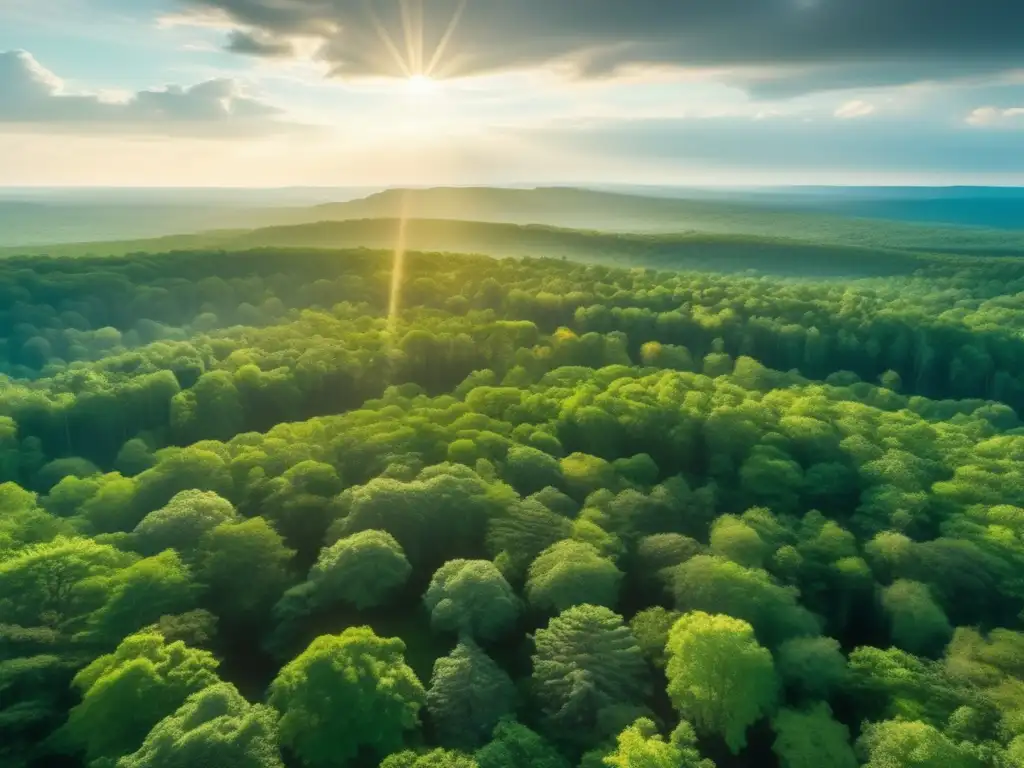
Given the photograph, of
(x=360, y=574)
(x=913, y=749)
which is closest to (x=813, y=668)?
(x=913, y=749)

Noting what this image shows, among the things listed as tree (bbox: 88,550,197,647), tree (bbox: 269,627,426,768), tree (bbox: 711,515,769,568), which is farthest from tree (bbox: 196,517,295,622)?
tree (bbox: 711,515,769,568)

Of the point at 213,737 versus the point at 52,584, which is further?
the point at 52,584

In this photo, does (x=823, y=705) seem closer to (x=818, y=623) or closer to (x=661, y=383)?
(x=818, y=623)

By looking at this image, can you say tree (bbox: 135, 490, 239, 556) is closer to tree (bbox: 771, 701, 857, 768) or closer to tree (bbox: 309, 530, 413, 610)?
tree (bbox: 309, 530, 413, 610)

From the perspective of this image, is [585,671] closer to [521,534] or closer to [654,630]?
[654,630]

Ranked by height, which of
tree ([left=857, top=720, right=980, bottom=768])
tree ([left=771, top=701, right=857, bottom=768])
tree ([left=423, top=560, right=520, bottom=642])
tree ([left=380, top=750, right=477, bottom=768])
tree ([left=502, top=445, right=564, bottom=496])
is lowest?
tree ([left=771, top=701, right=857, bottom=768])

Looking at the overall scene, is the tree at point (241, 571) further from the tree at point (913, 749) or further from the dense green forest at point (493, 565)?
the tree at point (913, 749)
